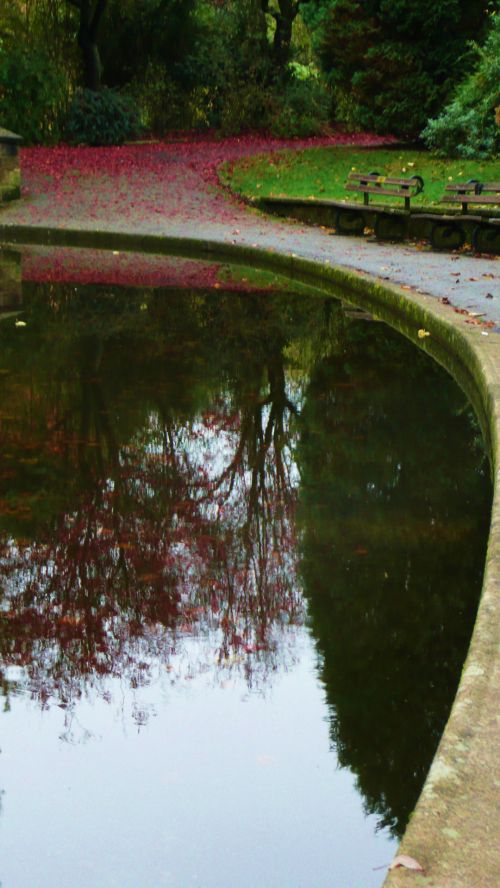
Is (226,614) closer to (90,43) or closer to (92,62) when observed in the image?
(92,62)

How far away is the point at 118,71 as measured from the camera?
3394 cm

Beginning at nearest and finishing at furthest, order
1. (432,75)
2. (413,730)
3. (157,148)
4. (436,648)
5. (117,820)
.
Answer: (117,820)
(413,730)
(436,648)
(432,75)
(157,148)

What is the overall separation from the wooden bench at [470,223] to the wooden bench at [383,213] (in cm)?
94

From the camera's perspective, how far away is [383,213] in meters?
17.7

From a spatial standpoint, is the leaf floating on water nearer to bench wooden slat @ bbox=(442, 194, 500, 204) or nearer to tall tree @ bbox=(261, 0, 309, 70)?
bench wooden slat @ bbox=(442, 194, 500, 204)

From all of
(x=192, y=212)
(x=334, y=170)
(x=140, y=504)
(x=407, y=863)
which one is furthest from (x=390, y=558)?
(x=334, y=170)

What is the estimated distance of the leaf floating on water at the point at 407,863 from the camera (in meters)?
2.54

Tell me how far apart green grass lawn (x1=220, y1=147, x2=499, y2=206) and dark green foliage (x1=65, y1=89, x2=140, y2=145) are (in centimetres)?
510

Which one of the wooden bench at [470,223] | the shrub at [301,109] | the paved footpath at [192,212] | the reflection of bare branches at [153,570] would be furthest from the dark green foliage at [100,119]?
the reflection of bare branches at [153,570]

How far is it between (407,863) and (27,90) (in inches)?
1119

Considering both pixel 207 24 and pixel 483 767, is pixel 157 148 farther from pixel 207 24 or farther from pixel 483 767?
pixel 483 767

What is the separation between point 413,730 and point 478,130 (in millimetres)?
20252

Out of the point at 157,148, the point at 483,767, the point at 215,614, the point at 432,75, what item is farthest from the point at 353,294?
the point at 157,148

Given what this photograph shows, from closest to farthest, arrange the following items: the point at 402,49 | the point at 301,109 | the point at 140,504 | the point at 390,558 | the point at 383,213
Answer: the point at 390,558
the point at 140,504
the point at 383,213
the point at 402,49
the point at 301,109
